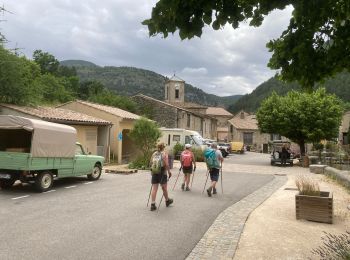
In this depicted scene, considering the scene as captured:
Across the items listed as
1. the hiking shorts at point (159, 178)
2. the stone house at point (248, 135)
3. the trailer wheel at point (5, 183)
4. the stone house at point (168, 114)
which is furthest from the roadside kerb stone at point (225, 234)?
the stone house at point (248, 135)

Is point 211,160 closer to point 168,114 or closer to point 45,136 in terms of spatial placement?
point 45,136

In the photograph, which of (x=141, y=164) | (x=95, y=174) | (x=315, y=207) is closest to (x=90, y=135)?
(x=141, y=164)

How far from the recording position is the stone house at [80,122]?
73.2 ft

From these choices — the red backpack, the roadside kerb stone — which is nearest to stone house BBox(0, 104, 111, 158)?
the red backpack

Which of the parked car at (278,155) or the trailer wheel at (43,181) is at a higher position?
the parked car at (278,155)

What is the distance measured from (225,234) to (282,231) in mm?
1248

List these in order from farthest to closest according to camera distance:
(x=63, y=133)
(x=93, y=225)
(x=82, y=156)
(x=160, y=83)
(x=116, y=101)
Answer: (x=160, y=83), (x=116, y=101), (x=82, y=156), (x=63, y=133), (x=93, y=225)

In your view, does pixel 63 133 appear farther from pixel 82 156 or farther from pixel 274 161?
pixel 274 161

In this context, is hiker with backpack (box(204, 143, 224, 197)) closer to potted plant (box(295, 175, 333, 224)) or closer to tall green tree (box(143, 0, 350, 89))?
potted plant (box(295, 175, 333, 224))

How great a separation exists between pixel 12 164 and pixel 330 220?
9539mm

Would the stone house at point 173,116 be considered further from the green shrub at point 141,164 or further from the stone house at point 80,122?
the green shrub at point 141,164

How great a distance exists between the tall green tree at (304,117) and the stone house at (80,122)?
591 inches

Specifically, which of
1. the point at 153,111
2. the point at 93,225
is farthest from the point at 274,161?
the point at 93,225

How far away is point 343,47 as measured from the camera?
21.6 ft
